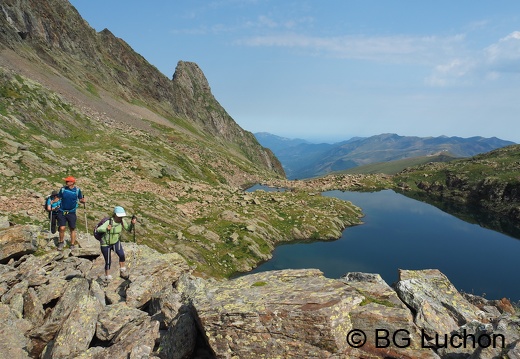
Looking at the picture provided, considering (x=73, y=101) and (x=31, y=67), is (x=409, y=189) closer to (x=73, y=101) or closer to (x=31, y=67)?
(x=73, y=101)

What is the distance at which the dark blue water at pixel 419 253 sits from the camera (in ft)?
150

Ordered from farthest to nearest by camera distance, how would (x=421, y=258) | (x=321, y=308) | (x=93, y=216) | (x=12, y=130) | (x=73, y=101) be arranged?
(x=73, y=101)
(x=421, y=258)
(x=12, y=130)
(x=93, y=216)
(x=321, y=308)

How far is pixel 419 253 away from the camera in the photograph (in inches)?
2191

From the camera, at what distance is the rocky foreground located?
36.0 ft

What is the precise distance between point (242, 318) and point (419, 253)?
175 ft

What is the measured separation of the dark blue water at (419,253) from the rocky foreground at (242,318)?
2720cm

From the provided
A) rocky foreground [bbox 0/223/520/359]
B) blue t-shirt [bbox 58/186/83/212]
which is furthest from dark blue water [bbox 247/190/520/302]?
rocky foreground [bbox 0/223/520/359]

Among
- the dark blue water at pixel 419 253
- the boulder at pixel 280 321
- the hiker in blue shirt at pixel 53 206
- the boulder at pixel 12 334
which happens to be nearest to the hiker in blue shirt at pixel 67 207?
the hiker in blue shirt at pixel 53 206

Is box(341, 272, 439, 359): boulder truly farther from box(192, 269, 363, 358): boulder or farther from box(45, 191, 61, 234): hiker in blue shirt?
box(45, 191, 61, 234): hiker in blue shirt

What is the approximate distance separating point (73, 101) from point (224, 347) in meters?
79.4

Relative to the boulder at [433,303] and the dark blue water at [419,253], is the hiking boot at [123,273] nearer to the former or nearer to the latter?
the boulder at [433,303]

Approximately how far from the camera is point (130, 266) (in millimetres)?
19969

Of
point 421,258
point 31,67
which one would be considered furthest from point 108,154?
point 421,258

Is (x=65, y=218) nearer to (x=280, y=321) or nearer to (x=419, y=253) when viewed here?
(x=280, y=321)
